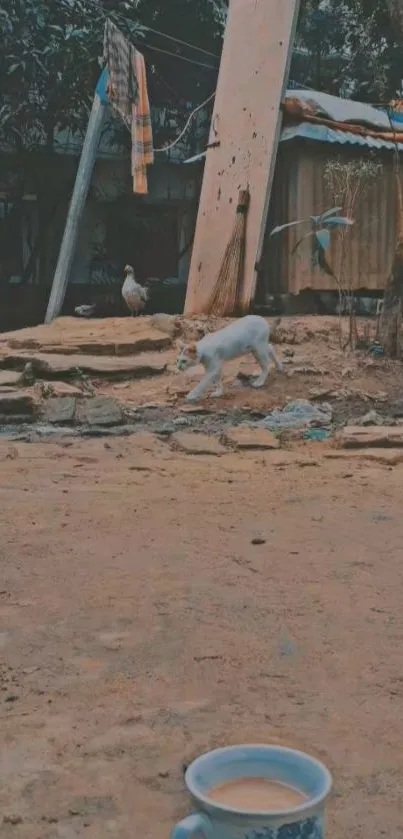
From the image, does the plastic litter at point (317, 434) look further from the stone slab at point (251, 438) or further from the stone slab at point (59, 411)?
the stone slab at point (59, 411)

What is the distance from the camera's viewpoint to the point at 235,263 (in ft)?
34.9

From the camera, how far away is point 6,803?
1.88 metres

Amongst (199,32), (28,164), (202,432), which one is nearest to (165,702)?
(202,432)

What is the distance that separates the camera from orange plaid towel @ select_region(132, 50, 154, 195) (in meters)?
11.4

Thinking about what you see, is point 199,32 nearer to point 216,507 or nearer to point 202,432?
point 202,432

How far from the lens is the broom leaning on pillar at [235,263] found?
10633mm

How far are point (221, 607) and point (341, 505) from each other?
169 cm

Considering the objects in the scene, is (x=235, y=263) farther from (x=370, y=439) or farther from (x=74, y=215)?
(x=370, y=439)

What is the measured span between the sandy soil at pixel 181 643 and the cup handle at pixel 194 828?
590mm

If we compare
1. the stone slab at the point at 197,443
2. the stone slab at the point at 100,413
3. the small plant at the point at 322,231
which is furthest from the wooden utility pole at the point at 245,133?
the stone slab at the point at 197,443

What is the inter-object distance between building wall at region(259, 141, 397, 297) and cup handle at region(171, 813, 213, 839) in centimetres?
1044

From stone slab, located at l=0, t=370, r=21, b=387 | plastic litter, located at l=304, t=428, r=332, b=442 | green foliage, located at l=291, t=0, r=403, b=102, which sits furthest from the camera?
green foliage, located at l=291, t=0, r=403, b=102

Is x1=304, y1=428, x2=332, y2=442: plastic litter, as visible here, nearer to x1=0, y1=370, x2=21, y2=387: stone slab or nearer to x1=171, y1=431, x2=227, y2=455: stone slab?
x1=171, y1=431, x2=227, y2=455: stone slab

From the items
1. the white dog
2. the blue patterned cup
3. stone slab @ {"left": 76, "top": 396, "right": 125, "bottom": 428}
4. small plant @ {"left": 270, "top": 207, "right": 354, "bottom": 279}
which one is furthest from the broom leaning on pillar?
the blue patterned cup
